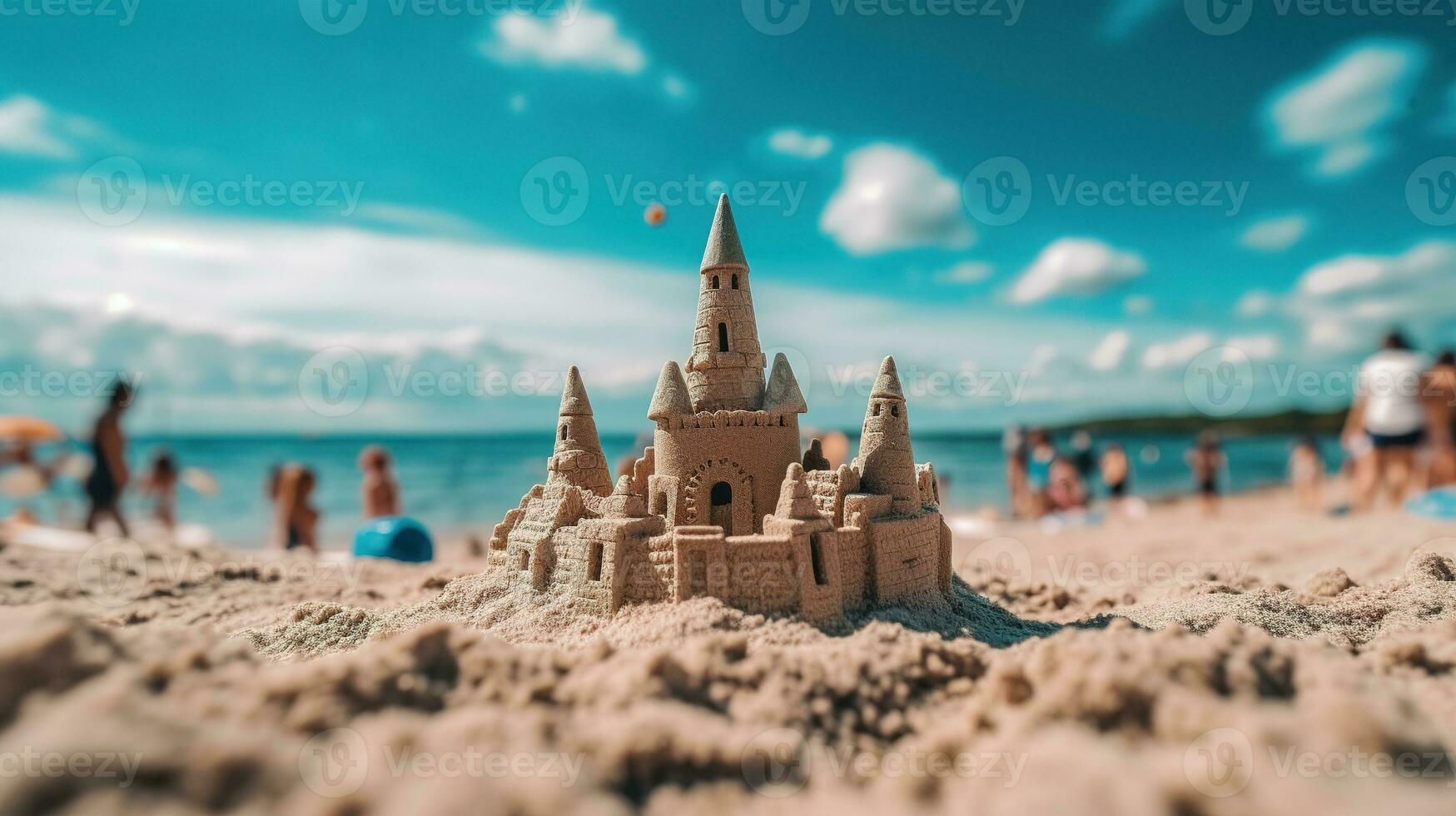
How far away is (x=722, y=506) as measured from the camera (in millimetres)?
8055

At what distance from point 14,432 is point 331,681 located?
1428cm

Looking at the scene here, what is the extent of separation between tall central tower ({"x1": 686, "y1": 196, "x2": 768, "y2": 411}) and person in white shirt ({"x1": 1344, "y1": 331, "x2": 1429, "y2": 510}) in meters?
10.7

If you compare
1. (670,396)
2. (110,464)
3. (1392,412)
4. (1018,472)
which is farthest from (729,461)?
(1018,472)

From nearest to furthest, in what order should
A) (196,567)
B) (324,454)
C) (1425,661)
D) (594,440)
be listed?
1. (1425,661)
2. (594,440)
3. (196,567)
4. (324,454)

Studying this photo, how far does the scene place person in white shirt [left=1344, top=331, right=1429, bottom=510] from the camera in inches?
433

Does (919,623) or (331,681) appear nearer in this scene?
(331,681)

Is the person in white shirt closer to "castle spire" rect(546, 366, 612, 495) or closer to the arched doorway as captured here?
the arched doorway

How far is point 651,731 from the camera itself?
402 centimetres

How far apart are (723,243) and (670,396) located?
2025 millimetres

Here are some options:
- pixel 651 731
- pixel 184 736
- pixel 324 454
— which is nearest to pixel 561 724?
pixel 651 731

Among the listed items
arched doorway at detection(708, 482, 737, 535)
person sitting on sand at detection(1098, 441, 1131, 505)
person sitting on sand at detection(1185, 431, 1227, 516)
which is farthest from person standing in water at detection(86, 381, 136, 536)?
person sitting on sand at detection(1185, 431, 1227, 516)

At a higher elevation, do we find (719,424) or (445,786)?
(719,424)

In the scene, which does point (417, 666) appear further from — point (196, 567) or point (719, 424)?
point (196, 567)

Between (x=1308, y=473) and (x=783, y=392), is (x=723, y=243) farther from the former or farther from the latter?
(x=1308, y=473)
